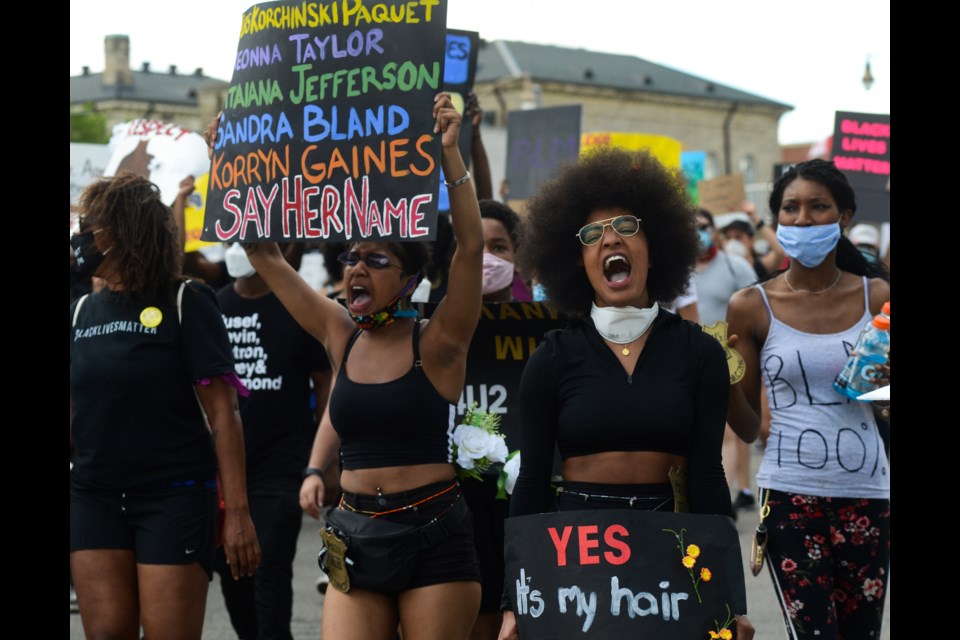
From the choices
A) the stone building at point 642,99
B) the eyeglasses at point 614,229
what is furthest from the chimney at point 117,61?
the eyeglasses at point 614,229

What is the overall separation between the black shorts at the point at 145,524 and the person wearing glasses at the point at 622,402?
4.48 ft

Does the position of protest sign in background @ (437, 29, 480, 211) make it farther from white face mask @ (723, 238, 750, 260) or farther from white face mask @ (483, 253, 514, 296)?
white face mask @ (723, 238, 750, 260)

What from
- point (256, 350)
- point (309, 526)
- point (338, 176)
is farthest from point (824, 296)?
point (309, 526)

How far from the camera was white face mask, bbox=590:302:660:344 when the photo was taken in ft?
12.9

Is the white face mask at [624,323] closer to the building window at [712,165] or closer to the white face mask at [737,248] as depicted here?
the white face mask at [737,248]

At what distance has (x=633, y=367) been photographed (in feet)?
12.7

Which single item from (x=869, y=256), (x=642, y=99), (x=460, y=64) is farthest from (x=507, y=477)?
(x=642, y=99)

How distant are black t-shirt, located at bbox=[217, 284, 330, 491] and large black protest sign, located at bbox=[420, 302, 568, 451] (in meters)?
1.04

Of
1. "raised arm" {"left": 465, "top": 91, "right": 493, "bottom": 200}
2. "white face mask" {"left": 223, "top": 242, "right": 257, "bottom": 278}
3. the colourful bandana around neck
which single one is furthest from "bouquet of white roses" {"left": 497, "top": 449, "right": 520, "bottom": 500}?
"raised arm" {"left": 465, "top": 91, "right": 493, "bottom": 200}

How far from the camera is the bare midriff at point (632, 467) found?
3773mm

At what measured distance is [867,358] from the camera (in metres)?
4.73

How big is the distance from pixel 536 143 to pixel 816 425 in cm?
650

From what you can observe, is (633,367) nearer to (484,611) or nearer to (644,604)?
(644,604)

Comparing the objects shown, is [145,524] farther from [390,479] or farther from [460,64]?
[460,64]
